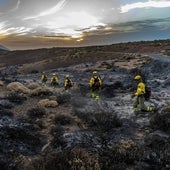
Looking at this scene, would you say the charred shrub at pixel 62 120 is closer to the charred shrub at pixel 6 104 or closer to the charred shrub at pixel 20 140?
the charred shrub at pixel 20 140

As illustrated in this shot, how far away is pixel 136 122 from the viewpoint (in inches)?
805

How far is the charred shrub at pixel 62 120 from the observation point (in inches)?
799

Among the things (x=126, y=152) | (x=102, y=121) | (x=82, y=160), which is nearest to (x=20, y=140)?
(x=102, y=121)

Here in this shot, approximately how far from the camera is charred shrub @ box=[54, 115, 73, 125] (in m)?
20.3

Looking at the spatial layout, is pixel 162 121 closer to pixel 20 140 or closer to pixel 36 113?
pixel 20 140

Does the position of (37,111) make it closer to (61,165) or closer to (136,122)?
(136,122)

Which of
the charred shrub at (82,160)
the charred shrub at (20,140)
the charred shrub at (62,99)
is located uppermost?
the charred shrub at (82,160)

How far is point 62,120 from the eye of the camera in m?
20.4

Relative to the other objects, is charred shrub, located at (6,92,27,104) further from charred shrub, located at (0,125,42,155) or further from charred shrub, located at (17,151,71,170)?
charred shrub, located at (17,151,71,170)

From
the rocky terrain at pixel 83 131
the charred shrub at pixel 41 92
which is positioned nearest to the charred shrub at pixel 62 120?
the rocky terrain at pixel 83 131

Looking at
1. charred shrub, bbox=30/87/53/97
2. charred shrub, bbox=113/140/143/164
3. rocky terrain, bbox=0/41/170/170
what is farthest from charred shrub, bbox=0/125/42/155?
charred shrub, bbox=30/87/53/97

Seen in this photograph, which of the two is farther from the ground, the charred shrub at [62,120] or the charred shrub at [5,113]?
the charred shrub at [5,113]

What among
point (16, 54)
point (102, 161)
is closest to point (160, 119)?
point (102, 161)

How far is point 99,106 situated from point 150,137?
29.3 feet
